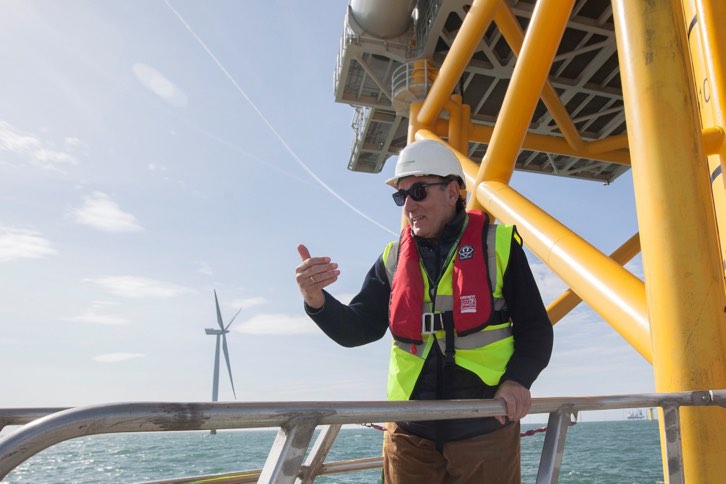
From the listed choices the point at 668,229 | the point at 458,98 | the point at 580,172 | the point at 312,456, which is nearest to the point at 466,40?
the point at 458,98

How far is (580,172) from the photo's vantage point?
14.8 m

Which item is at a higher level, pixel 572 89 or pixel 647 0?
pixel 572 89

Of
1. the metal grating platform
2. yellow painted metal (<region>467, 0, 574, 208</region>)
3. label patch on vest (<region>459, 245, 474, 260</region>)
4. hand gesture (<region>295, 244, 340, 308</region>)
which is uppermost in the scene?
the metal grating platform

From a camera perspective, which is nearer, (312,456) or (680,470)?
(680,470)

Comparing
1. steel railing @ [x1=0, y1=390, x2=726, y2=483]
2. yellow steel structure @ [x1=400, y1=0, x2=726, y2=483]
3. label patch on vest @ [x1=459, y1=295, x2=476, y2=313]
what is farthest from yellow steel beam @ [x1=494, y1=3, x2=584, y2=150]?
steel railing @ [x1=0, y1=390, x2=726, y2=483]

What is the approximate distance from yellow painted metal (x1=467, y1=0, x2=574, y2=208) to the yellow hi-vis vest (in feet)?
9.66

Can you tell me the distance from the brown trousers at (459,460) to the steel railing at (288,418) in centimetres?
29

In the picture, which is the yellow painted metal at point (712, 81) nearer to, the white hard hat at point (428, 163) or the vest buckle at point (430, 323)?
the white hard hat at point (428, 163)

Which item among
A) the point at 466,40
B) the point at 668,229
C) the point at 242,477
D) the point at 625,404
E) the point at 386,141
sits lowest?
the point at 242,477

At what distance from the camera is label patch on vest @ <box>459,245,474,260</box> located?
2.46 meters

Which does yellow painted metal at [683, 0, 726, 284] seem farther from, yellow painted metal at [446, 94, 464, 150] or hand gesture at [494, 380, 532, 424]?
yellow painted metal at [446, 94, 464, 150]

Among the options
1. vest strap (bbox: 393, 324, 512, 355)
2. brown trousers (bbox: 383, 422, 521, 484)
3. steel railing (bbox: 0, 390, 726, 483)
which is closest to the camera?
steel railing (bbox: 0, 390, 726, 483)

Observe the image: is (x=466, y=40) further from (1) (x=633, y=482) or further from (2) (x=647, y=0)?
(1) (x=633, y=482)

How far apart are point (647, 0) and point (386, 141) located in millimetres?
10776
